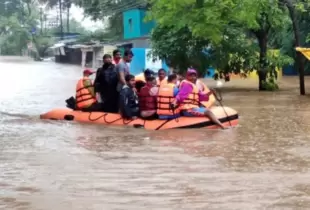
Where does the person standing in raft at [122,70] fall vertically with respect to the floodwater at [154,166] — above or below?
above

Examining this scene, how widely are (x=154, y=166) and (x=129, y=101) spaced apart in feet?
14.0

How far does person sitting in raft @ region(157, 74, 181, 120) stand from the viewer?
12438mm

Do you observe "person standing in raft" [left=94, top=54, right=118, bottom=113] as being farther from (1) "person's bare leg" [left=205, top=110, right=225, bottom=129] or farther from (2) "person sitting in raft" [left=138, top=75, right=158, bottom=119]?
(1) "person's bare leg" [left=205, top=110, right=225, bottom=129]

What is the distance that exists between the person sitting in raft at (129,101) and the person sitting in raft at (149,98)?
130 mm

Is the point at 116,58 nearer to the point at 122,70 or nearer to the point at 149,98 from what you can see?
the point at 122,70

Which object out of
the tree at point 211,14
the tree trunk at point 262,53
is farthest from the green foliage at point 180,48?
the tree trunk at point 262,53

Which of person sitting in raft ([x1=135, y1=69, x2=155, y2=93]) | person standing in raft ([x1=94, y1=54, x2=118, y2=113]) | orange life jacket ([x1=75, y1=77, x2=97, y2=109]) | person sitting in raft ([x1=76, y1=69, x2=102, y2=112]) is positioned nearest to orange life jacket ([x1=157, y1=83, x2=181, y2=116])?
person sitting in raft ([x1=135, y1=69, x2=155, y2=93])

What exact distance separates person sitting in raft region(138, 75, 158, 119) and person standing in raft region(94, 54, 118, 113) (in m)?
0.84

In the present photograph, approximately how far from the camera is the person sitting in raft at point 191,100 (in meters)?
12.3

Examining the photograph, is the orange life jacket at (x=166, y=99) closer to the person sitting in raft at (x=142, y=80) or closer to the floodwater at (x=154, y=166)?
the floodwater at (x=154, y=166)

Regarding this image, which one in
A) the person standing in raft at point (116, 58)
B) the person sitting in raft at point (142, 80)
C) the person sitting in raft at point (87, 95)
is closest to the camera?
the person sitting in raft at point (142, 80)

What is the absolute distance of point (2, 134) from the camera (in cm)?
1239

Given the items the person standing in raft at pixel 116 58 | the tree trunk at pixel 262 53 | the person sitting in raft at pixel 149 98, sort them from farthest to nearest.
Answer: the tree trunk at pixel 262 53 < the person standing in raft at pixel 116 58 < the person sitting in raft at pixel 149 98

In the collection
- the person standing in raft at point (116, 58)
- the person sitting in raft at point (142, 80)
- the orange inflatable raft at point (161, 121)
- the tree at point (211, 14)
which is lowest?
the orange inflatable raft at point (161, 121)
